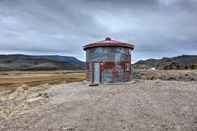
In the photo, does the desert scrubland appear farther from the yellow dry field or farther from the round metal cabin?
the yellow dry field

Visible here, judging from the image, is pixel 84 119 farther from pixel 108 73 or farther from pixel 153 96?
pixel 108 73

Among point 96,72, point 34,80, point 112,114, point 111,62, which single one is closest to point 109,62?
point 111,62

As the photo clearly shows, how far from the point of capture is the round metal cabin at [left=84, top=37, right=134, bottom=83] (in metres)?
23.5

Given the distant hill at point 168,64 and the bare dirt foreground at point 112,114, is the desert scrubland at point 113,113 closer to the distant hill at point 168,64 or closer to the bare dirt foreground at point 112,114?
the bare dirt foreground at point 112,114

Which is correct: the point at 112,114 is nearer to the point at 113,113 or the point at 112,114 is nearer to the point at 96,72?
the point at 113,113

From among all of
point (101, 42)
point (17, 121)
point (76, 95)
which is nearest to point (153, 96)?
point (76, 95)

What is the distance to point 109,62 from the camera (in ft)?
77.3

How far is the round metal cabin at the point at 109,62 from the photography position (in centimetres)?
2347

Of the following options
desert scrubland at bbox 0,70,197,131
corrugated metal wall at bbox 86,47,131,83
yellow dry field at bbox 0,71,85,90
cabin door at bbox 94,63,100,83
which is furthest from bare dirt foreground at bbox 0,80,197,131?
yellow dry field at bbox 0,71,85,90

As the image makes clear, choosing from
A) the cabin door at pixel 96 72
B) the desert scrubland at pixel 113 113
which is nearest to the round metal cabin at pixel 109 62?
the cabin door at pixel 96 72

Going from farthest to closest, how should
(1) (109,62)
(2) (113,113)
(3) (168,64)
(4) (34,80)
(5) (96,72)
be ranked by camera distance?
(3) (168,64) → (4) (34,80) → (5) (96,72) → (1) (109,62) → (2) (113,113)

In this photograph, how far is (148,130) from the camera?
35.1 ft

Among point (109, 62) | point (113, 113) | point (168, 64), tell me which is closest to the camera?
point (113, 113)

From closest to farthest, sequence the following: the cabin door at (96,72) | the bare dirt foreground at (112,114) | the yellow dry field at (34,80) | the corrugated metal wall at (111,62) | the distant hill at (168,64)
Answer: the bare dirt foreground at (112,114) → the corrugated metal wall at (111,62) → the cabin door at (96,72) → the yellow dry field at (34,80) → the distant hill at (168,64)
